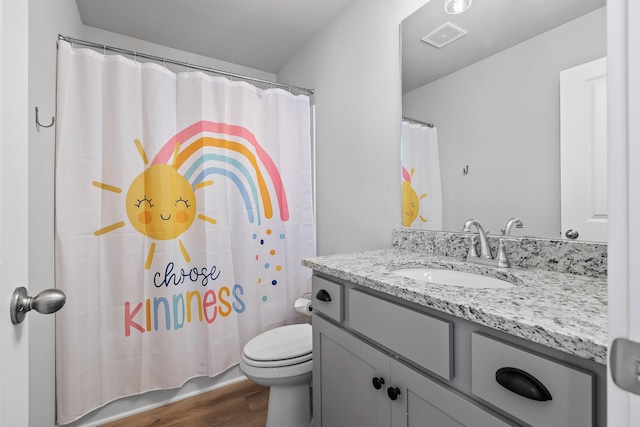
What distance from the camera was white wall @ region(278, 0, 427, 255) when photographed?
4.99 ft

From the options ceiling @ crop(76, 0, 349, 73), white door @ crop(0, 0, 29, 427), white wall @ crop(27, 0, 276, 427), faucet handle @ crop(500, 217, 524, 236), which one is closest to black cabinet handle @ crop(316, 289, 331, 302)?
faucet handle @ crop(500, 217, 524, 236)

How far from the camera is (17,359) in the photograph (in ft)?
1.79

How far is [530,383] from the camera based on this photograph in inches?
20.8

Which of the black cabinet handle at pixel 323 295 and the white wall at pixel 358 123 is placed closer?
the black cabinet handle at pixel 323 295

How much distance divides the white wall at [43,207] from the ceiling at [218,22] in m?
0.27

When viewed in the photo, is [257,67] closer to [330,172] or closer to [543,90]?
[330,172]

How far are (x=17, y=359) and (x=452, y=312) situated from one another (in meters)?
0.90

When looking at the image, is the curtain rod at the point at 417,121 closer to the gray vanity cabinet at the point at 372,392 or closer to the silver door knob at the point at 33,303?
the gray vanity cabinet at the point at 372,392

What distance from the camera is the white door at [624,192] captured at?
0.28 meters

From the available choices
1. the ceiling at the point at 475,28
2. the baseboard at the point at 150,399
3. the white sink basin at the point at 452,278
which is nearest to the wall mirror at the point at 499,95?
the ceiling at the point at 475,28

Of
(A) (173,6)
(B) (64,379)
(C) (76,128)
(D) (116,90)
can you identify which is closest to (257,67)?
(A) (173,6)

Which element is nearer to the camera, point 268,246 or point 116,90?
point 116,90

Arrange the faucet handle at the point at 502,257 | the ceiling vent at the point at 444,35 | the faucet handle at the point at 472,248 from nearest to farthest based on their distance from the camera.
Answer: the faucet handle at the point at 502,257, the faucet handle at the point at 472,248, the ceiling vent at the point at 444,35

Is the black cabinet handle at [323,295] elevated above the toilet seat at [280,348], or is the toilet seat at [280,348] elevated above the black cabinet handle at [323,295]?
the black cabinet handle at [323,295]
